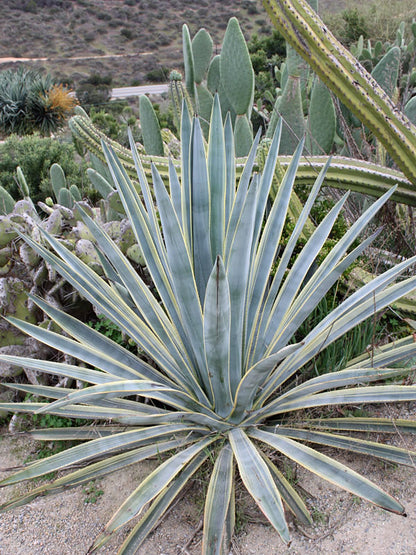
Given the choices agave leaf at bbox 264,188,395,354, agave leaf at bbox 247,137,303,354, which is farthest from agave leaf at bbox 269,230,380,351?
agave leaf at bbox 247,137,303,354

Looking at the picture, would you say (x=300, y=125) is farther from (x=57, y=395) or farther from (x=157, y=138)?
(x=57, y=395)

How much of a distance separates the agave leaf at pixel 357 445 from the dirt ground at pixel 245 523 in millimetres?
151

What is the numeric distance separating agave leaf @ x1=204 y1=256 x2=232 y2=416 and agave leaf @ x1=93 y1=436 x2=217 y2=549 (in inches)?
7.5

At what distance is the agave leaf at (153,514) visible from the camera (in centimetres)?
142

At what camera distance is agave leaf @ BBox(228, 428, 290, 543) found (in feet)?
3.96

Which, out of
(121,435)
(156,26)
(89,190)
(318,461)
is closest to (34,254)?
(121,435)

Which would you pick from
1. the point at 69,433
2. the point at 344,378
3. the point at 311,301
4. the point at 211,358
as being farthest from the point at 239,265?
the point at 69,433

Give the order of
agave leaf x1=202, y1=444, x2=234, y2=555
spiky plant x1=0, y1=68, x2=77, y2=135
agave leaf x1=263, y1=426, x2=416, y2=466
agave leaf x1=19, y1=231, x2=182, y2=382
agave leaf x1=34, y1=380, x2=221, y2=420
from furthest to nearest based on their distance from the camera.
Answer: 1. spiky plant x1=0, y1=68, x2=77, y2=135
2. agave leaf x1=19, y1=231, x2=182, y2=382
3. agave leaf x1=263, y1=426, x2=416, y2=466
4. agave leaf x1=202, y1=444, x2=234, y2=555
5. agave leaf x1=34, y1=380, x2=221, y2=420

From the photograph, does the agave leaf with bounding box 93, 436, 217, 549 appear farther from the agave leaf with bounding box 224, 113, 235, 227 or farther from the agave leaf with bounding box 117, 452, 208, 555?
the agave leaf with bounding box 224, 113, 235, 227

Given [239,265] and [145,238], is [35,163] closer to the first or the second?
[145,238]

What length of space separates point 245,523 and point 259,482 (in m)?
0.37

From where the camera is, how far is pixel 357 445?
161cm

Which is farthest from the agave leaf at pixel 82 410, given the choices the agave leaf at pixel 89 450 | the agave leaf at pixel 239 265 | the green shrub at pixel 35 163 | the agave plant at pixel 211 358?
the green shrub at pixel 35 163

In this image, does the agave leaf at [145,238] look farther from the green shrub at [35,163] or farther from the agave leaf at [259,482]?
the green shrub at [35,163]
